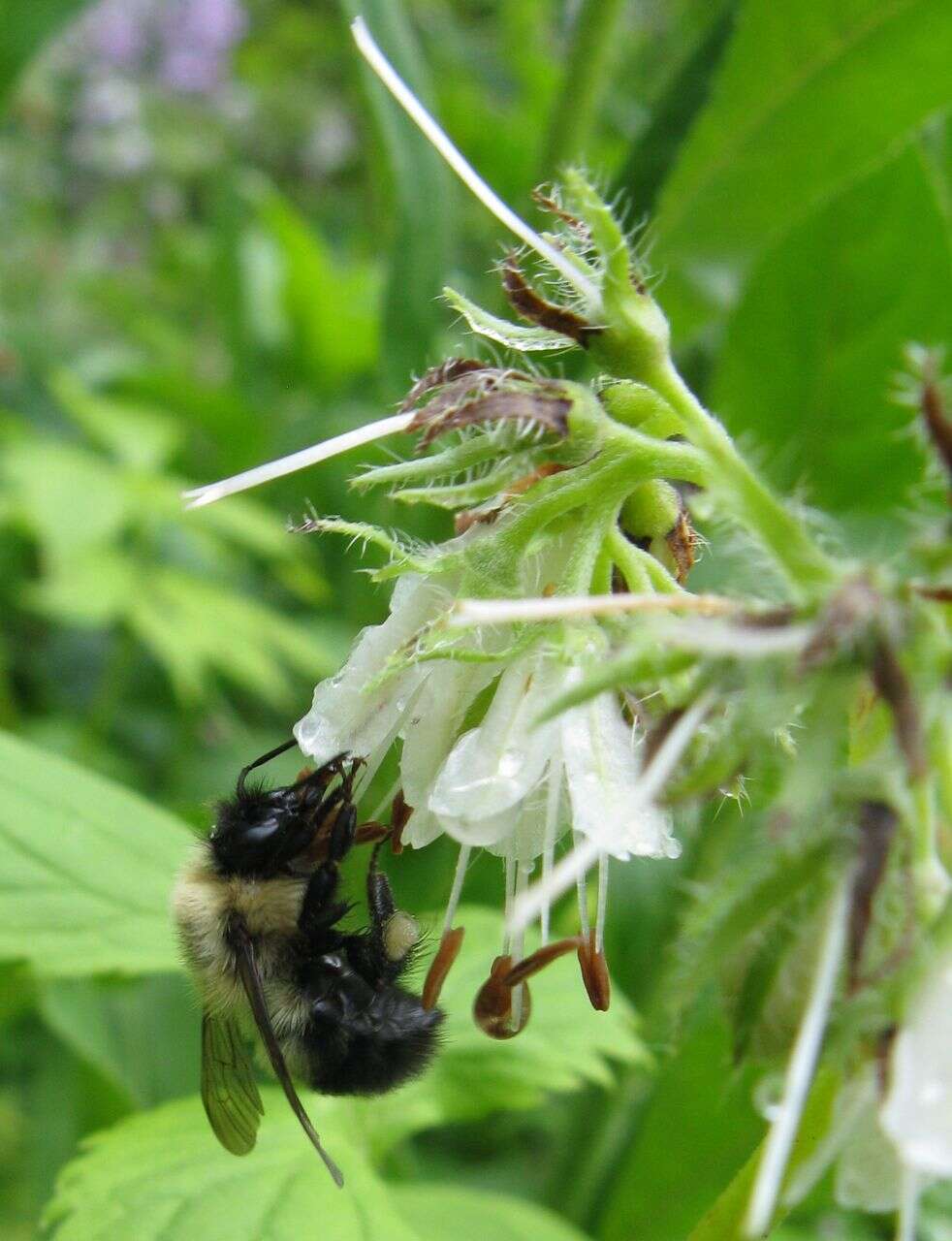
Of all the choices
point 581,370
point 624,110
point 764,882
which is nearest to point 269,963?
point 764,882

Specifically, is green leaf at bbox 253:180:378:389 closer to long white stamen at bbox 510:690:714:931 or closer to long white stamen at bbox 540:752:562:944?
long white stamen at bbox 540:752:562:944

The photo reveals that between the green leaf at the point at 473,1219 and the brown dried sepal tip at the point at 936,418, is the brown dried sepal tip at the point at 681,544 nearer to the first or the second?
the brown dried sepal tip at the point at 936,418

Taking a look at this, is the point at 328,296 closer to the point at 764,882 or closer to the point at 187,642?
the point at 187,642

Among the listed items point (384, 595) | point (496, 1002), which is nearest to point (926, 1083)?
point (496, 1002)

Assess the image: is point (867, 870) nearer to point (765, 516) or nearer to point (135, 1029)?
point (765, 516)

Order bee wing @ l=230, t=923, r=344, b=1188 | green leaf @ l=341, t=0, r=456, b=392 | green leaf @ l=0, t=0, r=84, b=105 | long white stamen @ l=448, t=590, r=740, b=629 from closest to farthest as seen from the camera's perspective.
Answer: long white stamen @ l=448, t=590, r=740, b=629
bee wing @ l=230, t=923, r=344, b=1188
green leaf @ l=341, t=0, r=456, b=392
green leaf @ l=0, t=0, r=84, b=105

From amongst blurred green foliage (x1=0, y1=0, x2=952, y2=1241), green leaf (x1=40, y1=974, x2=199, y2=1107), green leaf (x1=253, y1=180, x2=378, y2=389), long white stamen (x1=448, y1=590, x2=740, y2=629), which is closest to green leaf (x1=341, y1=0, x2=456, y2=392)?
blurred green foliage (x1=0, y1=0, x2=952, y2=1241)

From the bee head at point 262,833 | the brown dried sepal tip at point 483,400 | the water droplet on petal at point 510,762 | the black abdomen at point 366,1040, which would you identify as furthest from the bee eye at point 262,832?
the brown dried sepal tip at point 483,400

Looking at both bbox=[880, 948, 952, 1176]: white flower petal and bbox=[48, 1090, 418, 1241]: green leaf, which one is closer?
bbox=[880, 948, 952, 1176]: white flower petal
